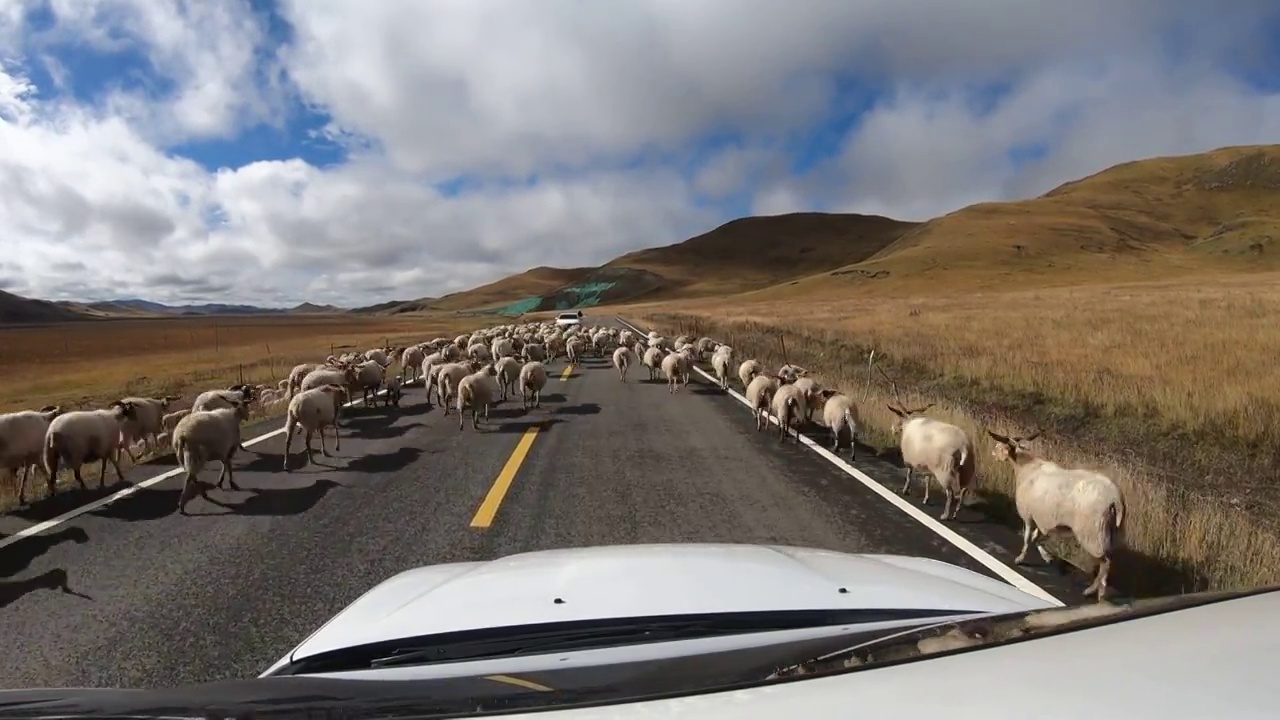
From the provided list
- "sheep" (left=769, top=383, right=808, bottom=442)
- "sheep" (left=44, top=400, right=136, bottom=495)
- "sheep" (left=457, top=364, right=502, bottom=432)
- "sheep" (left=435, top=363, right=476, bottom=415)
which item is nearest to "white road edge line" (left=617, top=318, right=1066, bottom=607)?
"sheep" (left=769, top=383, right=808, bottom=442)

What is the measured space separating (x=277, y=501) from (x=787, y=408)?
6.71 m

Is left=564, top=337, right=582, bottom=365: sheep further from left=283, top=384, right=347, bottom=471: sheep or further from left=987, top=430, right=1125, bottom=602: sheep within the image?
left=987, top=430, right=1125, bottom=602: sheep

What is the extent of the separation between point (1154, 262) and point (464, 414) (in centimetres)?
11990

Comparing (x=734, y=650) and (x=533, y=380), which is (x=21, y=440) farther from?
(x=734, y=650)

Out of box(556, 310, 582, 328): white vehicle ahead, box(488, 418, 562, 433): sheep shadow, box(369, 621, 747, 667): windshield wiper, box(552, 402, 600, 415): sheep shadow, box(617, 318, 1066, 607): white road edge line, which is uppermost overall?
box(556, 310, 582, 328): white vehicle ahead

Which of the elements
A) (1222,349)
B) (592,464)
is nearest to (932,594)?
(592,464)

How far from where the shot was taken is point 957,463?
23.3 ft

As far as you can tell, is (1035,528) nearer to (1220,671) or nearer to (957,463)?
(957,463)

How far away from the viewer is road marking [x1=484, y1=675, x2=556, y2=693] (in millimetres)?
2000

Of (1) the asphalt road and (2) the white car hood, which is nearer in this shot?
(2) the white car hood

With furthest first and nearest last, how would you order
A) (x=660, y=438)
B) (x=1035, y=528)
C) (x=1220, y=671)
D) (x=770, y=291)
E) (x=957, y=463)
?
1. (x=770, y=291)
2. (x=660, y=438)
3. (x=957, y=463)
4. (x=1035, y=528)
5. (x=1220, y=671)

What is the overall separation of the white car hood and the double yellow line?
10.7 feet

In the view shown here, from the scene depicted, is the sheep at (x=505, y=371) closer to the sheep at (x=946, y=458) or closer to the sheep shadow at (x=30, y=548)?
the sheep shadow at (x=30, y=548)

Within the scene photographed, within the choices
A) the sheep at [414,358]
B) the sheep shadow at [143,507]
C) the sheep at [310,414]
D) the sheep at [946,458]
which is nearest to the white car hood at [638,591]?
the sheep at [946,458]
